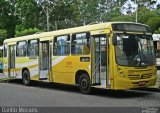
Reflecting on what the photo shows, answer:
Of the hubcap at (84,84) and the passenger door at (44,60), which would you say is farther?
the passenger door at (44,60)

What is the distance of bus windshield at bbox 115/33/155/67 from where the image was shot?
15.6 metres

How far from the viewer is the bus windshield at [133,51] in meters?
15.6

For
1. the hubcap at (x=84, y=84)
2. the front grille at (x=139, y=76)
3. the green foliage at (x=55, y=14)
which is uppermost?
the green foliage at (x=55, y=14)

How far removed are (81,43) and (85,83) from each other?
5.54 ft

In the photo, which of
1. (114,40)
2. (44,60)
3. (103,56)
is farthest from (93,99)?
(44,60)

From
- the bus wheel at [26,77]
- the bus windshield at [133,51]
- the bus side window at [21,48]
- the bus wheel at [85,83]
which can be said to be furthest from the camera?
the bus side window at [21,48]

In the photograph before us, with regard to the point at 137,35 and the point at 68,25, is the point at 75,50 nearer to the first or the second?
the point at 137,35

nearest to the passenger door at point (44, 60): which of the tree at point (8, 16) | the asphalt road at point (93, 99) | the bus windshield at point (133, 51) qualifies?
the asphalt road at point (93, 99)

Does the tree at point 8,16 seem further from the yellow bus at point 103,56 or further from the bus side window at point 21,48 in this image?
the yellow bus at point 103,56

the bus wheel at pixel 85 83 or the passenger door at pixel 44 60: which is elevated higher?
the passenger door at pixel 44 60

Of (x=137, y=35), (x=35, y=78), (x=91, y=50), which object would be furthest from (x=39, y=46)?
(x=137, y=35)

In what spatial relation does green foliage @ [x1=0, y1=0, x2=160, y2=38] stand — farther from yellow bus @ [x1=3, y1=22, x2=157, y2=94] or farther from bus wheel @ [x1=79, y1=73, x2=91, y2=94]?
bus wheel @ [x1=79, y1=73, x2=91, y2=94]

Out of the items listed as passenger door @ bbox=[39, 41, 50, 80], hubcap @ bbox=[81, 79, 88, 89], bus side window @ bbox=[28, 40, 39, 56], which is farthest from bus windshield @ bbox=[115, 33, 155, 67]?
bus side window @ bbox=[28, 40, 39, 56]

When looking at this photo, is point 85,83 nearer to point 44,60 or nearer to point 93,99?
point 93,99
